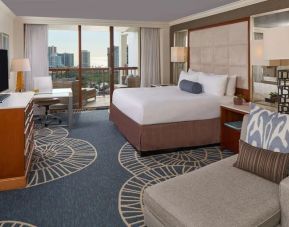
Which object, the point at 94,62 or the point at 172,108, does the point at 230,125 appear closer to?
the point at 172,108

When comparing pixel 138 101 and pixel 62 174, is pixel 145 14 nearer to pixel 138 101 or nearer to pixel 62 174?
pixel 138 101

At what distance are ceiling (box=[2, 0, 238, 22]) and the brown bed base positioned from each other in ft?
6.86

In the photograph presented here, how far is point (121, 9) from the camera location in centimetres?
584

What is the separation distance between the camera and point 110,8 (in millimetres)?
5762

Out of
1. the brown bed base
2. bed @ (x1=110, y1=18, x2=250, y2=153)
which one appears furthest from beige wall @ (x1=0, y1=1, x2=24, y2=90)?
the brown bed base

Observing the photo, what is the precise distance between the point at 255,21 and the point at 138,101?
2.38 metres

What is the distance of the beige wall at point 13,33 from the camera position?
592 centimetres

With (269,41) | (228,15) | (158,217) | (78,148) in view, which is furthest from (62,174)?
(228,15)

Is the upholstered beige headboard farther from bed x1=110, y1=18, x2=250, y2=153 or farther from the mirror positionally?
the mirror

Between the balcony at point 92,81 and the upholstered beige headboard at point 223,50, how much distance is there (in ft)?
8.06

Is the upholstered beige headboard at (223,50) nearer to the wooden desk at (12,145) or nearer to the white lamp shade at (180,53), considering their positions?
the white lamp shade at (180,53)

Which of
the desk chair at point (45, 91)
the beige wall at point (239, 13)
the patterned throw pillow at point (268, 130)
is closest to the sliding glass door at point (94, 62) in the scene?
the desk chair at point (45, 91)

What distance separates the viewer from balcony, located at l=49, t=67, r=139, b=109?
8.00 metres

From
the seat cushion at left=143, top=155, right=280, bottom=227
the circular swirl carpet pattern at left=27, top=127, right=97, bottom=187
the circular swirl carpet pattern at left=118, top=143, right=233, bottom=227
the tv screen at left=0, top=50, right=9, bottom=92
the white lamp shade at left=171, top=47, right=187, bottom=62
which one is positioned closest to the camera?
the seat cushion at left=143, top=155, right=280, bottom=227
